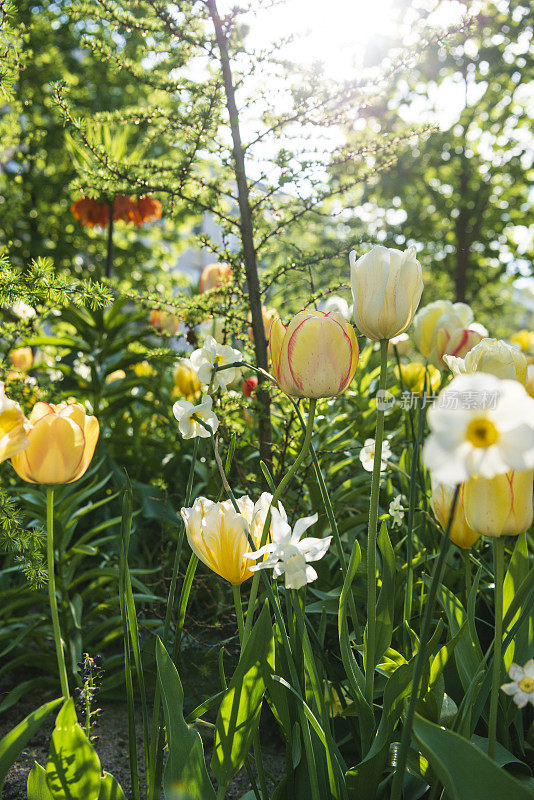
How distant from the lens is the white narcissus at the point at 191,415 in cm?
94

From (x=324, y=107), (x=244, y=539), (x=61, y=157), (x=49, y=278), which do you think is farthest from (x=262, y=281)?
(x=61, y=157)

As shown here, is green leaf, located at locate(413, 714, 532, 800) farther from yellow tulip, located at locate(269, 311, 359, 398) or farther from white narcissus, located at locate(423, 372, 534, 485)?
yellow tulip, located at locate(269, 311, 359, 398)

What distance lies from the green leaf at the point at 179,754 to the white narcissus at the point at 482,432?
1.76 feet

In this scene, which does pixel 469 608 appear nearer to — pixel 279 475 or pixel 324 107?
pixel 279 475

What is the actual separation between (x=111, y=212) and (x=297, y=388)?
283cm

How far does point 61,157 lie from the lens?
5801 mm

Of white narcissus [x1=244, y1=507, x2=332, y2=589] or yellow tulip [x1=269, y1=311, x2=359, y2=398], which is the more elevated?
yellow tulip [x1=269, y1=311, x2=359, y2=398]

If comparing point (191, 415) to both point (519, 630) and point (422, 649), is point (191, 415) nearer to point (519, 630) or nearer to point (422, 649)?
point (422, 649)

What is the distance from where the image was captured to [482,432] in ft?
1.82

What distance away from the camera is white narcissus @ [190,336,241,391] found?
1009 mm

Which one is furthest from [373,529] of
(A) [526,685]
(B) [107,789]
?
(B) [107,789]

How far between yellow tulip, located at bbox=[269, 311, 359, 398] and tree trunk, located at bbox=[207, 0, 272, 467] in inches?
31.6

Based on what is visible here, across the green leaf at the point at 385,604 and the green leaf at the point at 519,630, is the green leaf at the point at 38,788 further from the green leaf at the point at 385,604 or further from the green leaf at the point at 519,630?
the green leaf at the point at 519,630

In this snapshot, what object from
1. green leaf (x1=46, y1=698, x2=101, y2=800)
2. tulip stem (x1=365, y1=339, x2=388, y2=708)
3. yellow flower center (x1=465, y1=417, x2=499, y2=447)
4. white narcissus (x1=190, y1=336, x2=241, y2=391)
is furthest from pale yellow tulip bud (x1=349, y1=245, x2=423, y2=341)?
green leaf (x1=46, y1=698, x2=101, y2=800)
